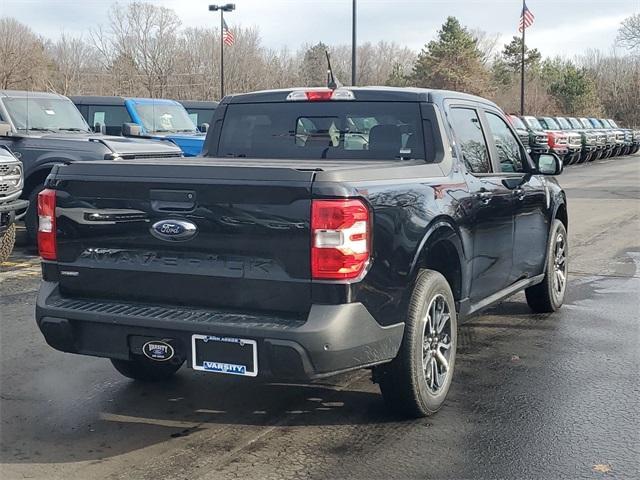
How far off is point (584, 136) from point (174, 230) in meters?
30.1

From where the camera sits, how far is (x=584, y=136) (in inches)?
1247

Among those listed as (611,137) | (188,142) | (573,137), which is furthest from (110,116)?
(611,137)

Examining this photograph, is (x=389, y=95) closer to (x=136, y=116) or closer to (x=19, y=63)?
(x=136, y=116)

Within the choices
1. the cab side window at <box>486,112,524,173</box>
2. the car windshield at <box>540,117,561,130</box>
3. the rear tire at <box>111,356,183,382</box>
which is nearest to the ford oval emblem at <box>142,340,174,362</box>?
the rear tire at <box>111,356,183,382</box>

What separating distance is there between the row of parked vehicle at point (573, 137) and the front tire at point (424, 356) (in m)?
21.3

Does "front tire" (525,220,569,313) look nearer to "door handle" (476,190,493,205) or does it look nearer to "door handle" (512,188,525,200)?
"door handle" (512,188,525,200)

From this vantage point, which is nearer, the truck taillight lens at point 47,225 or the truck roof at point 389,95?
the truck taillight lens at point 47,225

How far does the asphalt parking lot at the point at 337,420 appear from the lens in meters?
3.89

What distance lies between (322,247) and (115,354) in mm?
1233

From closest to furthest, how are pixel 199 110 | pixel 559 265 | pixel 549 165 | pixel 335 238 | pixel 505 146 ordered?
pixel 335 238 → pixel 505 146 → pixel 549 165 → pixel 559 265 → pixel 199 110

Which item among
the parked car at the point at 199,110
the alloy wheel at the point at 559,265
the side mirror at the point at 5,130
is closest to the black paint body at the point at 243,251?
the alloy wheel at the point at 559,265

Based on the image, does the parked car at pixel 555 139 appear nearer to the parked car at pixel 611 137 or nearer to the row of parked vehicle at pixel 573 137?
the row of parked vehicle at pixel 573 137

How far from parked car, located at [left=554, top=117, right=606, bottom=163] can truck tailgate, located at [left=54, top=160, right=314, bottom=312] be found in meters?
29.1

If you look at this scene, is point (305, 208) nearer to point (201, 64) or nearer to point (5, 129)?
point (5, 129)
